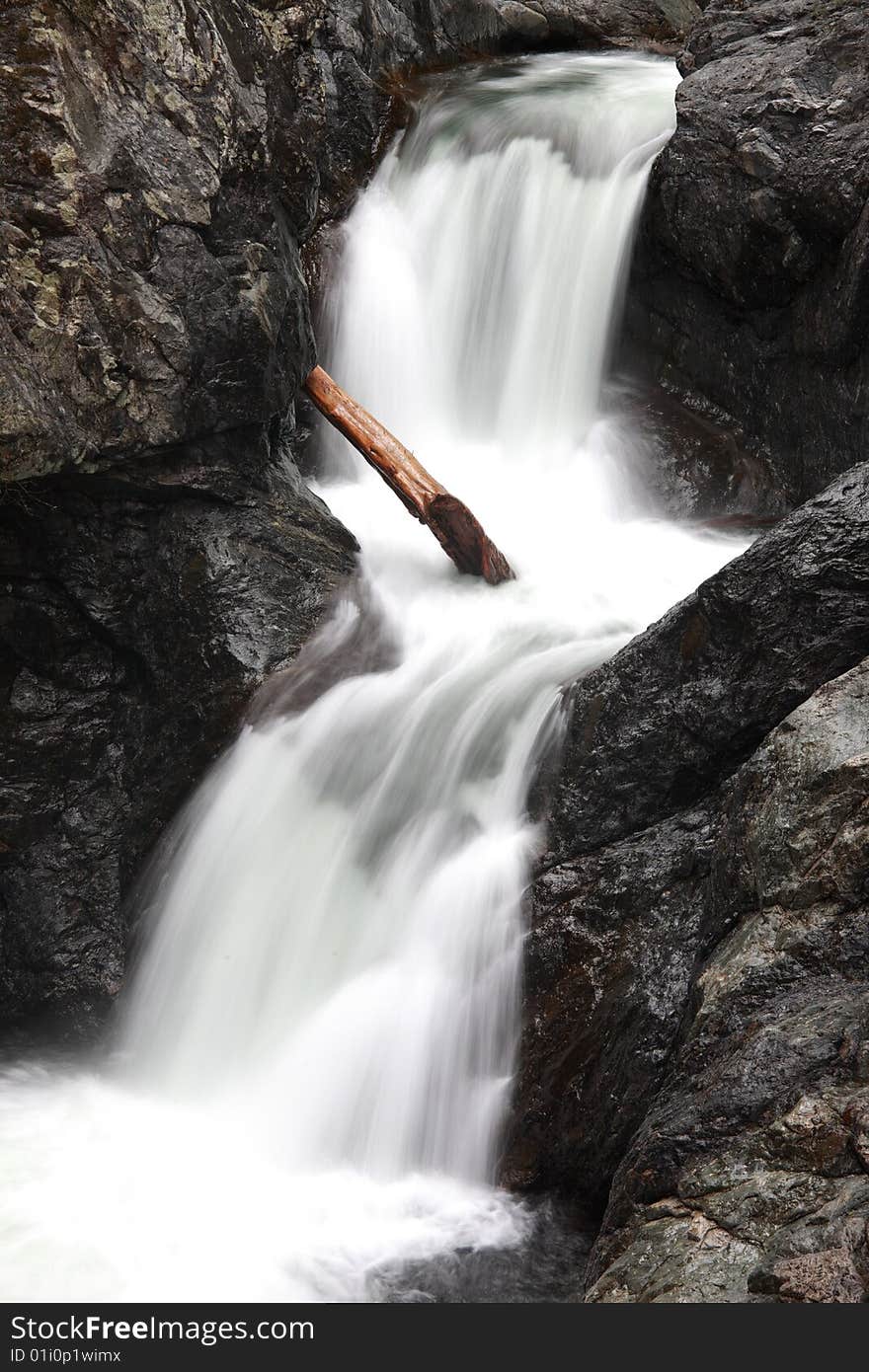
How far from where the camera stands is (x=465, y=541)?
708 cm

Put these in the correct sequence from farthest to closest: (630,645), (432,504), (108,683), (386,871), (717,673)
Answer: (432,504) < (108,683) < (386,871) < (630,645) < (717,673)

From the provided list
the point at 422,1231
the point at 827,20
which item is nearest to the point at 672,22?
the point at 827,20

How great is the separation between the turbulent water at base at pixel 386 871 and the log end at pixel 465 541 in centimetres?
14

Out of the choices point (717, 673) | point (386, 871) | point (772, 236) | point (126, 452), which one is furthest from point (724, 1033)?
point (772, 236)

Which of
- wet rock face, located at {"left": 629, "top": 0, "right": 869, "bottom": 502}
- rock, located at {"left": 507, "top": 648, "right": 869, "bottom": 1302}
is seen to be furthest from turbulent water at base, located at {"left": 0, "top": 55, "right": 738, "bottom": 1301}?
wet rock face, located at {"left": 629, "top": 0, "right": 869, "bottom": 502}

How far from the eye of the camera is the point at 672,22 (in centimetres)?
1216

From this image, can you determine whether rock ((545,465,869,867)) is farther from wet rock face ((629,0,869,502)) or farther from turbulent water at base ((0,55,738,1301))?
wet rock face ((629,0,869,502))

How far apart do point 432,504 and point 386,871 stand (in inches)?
93.5

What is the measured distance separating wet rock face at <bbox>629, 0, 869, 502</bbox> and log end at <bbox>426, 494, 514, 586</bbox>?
2061 mm

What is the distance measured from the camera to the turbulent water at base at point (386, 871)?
14.9 feet

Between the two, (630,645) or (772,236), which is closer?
(630,645)

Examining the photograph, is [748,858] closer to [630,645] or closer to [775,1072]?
[775,1072]

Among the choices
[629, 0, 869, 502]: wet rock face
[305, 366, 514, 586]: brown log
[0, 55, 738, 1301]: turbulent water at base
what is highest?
[629, 0, 869, 502]: wet rock face

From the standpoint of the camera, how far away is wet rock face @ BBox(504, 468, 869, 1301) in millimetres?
2924
